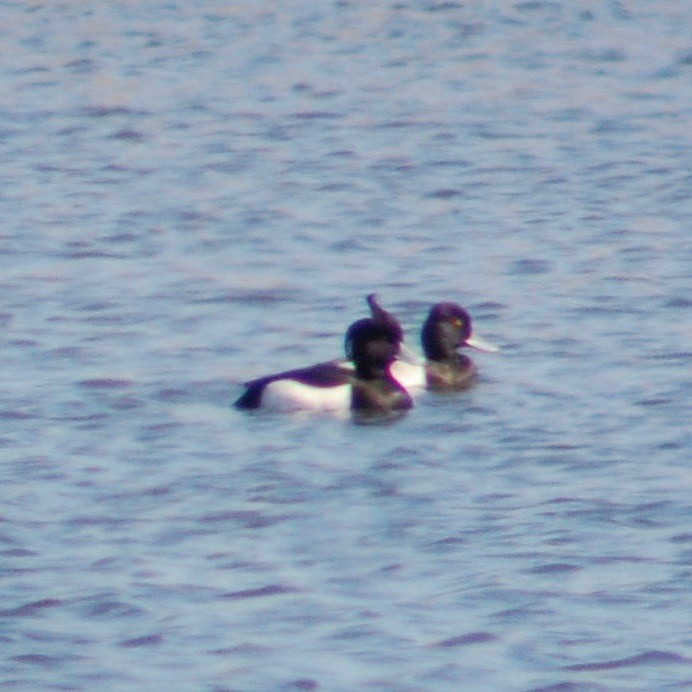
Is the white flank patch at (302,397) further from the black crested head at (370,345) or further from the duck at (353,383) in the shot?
the black crested head at (370,345)

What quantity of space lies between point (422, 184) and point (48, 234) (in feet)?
9.21

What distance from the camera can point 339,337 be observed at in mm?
13602

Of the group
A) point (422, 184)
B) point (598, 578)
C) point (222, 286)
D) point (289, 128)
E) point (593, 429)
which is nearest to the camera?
point (598, 578)

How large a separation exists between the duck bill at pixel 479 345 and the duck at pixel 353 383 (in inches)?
15.5

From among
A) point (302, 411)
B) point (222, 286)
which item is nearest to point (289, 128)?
point (222, 286)

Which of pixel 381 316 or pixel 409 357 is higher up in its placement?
pixel 381 316

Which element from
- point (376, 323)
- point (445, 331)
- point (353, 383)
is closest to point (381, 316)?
point (376, 323)

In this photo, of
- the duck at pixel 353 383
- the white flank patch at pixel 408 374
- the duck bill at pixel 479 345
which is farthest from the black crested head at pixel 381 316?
the duck bill at pixel 479 345

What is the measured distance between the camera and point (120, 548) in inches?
363

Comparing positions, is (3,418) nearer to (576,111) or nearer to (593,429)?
(593,429)

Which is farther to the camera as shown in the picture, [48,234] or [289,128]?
[289,128]

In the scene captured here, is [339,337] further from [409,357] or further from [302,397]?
[302,397]

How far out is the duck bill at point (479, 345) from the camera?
13023mm

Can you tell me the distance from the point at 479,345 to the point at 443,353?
19 cm
